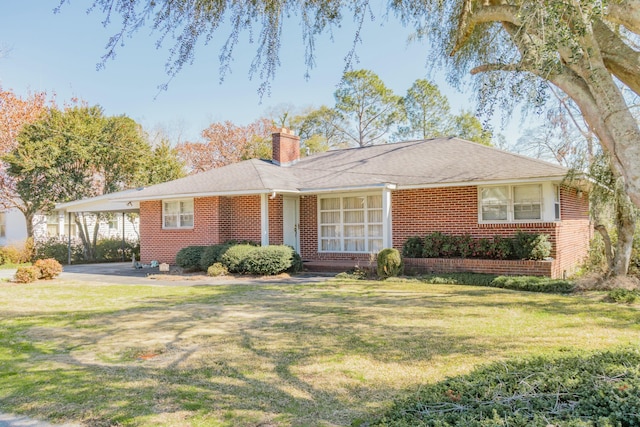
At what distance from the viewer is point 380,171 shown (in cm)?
1741

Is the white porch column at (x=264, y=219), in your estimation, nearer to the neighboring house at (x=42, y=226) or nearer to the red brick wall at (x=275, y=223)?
the red brick wall at (x=275, y=223)

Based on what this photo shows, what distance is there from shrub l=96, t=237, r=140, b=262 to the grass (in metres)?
14.7

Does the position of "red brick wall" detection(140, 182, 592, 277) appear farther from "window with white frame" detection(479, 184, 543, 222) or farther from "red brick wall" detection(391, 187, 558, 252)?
"window with white frame" detection(479, 184, 543, 222)

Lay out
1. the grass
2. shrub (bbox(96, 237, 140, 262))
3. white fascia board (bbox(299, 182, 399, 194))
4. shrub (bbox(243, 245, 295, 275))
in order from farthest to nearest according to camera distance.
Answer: shrub (bbox(96, 237, 140, 262)) < white fascia board (bbox(299, 182, 399, 194)) < shrub (bbox(243, 245, 295, 275)) < the grass

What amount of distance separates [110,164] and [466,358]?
24.4m

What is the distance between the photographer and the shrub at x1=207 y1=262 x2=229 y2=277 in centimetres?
1544

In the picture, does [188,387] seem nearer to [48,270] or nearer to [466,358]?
[466,358]

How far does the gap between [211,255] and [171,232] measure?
3.77 m

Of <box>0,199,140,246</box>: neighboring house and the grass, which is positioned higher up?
<box>0,199,140,246</box>: neighboring house

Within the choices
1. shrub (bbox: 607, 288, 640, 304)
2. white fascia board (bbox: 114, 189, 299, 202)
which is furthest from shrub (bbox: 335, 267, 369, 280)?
shrub (bbox: 607, 288, 640, 304)

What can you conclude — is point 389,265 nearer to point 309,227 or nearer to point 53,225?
point 309,227

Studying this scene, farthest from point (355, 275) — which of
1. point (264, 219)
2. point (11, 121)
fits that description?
point (11, 121)

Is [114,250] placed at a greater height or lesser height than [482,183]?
lesser

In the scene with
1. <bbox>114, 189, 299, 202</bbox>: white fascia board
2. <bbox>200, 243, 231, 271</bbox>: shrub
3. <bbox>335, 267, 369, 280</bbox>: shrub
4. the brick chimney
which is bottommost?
<bbox>335, 267, 369, 280</bbox>: shrub
